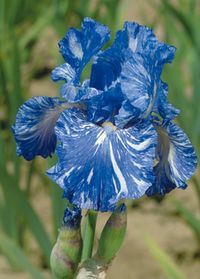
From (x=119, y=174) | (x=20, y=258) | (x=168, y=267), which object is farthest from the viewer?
(x=20, y=258)

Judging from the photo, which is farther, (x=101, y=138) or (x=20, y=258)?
(x=20, y=258)

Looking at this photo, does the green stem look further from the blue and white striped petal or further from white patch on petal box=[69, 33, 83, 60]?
white patch on petal box=[69, 33, 83, 60]

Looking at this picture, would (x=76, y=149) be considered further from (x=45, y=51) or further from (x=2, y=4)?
(x=45, y=51)

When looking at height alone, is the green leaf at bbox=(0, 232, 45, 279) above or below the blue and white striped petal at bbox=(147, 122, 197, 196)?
below

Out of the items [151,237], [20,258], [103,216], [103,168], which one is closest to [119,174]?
[103,168]

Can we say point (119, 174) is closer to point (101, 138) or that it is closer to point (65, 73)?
point (101, 138)

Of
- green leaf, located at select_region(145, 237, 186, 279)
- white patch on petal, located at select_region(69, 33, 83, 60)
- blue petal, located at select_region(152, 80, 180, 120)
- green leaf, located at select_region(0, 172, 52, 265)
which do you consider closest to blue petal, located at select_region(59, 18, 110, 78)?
white patch on petal, located at select_region(69, 33, 83, 60)
